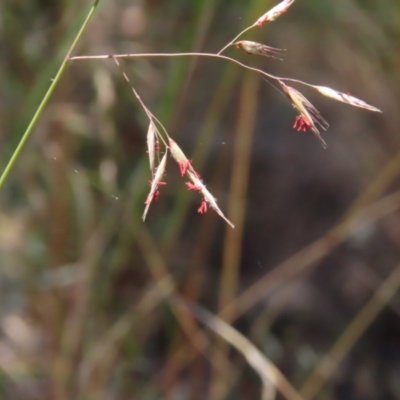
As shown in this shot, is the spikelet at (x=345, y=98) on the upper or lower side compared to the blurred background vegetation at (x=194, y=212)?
upper

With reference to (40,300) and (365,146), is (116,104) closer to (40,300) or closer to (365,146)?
(40,300)

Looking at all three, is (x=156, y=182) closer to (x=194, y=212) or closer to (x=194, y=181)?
(x=194, y=181)

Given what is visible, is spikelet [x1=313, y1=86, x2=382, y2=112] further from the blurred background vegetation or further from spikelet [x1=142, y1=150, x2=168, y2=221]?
the blurred background vegetation

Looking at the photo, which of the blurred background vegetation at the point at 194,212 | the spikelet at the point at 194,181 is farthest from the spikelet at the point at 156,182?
the blurred background vegetation at the point at 194,212

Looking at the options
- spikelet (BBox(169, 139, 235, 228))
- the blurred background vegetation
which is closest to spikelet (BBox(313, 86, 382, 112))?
spikelet (BBox(169, 139, 235, 228))

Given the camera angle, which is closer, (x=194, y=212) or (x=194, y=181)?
(x=194, y=181)

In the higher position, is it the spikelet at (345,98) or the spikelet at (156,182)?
the spikelet at (345,98)

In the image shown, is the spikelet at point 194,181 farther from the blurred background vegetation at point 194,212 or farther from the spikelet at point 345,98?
the blurred background vegetation at point 194,212

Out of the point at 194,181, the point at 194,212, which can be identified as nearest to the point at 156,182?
the point at 194,181

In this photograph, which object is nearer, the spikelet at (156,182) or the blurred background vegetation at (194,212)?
the spikelet at (156,182)
